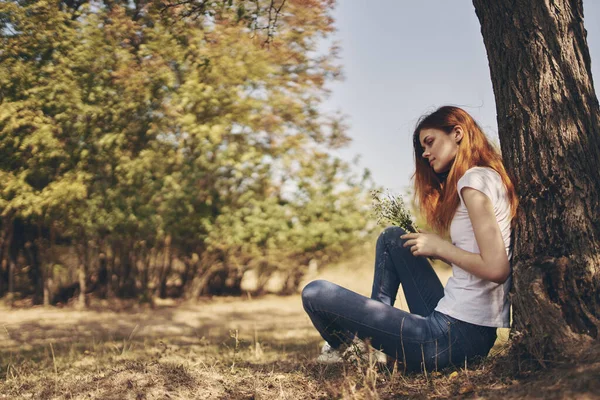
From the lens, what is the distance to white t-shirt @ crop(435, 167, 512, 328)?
2.84 meters

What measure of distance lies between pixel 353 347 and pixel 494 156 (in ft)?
4.00

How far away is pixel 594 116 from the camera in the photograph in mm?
2949

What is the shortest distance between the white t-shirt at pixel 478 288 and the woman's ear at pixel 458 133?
0.73ft

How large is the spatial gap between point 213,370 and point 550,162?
2160 mm

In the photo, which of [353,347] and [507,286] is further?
[353,347]

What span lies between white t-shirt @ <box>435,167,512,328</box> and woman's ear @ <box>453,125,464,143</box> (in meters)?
0.22

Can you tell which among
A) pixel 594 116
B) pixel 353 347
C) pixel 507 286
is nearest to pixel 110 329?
pixel 353 347

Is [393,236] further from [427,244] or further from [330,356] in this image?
[330,356]

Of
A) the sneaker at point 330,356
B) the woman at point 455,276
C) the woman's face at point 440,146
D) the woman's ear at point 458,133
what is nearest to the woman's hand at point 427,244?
the woman at point 455,276

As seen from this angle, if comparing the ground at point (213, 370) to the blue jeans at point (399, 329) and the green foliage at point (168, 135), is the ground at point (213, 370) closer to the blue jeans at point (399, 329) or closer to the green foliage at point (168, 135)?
the blue jeans at point (399, 329)

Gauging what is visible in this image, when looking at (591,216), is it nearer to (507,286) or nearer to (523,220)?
(523,220)

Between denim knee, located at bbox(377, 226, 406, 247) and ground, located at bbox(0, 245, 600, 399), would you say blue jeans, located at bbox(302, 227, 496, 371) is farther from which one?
denim knee, located at bbox(377, 226, 406, 247)

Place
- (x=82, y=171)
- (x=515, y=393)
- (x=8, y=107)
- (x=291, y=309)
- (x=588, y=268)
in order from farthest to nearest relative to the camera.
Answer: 1. (x=291, y=309)
2. (x=82, y=171)
3. (x=8, y=107)
4. (x=588, y=268)
5. (x=515, y=393)

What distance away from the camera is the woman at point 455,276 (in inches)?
108
